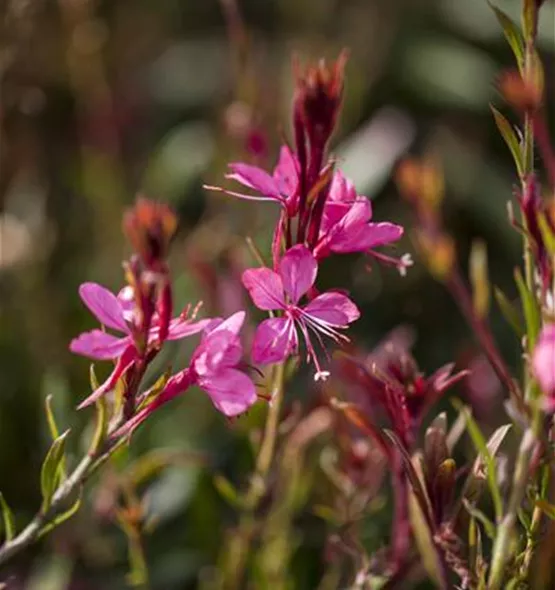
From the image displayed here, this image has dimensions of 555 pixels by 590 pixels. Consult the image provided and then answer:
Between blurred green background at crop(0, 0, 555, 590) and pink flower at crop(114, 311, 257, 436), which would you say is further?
blurred green background at crop(0, 0, 555, 590)

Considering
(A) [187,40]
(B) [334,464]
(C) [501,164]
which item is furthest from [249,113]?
(A) [187,40]

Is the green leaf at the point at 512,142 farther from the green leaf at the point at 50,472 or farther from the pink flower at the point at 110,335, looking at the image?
the green leaf at the point at 50,472

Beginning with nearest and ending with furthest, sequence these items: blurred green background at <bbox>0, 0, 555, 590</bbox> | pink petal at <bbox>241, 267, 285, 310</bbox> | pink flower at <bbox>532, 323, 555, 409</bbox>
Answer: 1. pink flower at <bbox>532, 323, 555, 409</bbox>
2. pink petal at <bbox>241, 267, 285, 310</bbox>
3. blurred green background at <bbox>0, 0, 555, 590</bbox>

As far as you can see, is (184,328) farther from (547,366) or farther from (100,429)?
(547,366)

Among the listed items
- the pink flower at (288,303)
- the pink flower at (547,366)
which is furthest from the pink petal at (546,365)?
the pink flower at (288,303)

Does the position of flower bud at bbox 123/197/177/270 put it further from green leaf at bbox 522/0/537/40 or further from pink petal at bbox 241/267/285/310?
green leaf at bbox 522/0/537/40

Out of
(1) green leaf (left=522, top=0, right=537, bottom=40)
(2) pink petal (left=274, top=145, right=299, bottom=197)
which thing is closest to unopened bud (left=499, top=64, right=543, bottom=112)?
(1) green leaf (left=522, top=0, right=537, bottom=40)

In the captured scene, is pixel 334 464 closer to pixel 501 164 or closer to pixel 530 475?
pixel 530 475

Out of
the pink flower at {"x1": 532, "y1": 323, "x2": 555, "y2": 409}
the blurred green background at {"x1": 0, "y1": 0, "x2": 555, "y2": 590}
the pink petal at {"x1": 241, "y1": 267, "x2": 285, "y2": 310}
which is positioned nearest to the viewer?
the pink flower at {"x1": 532, "y1": 323, "x2": 555, "y2": 409}
